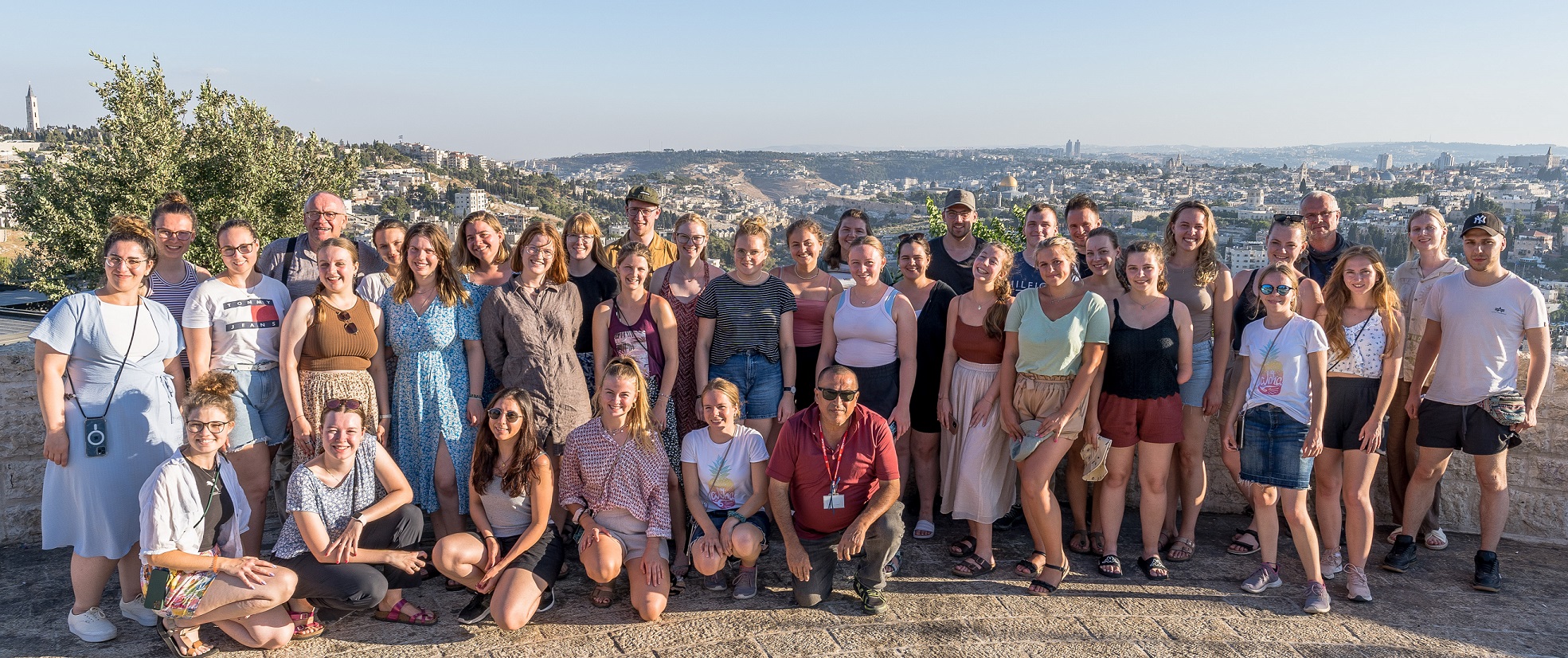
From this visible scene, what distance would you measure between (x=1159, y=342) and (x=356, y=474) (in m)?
3.28

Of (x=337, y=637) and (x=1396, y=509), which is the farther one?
(x=1396, y=509)

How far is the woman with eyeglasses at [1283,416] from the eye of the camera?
3.65 meters

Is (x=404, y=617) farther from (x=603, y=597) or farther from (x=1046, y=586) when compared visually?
(x=1046, y=586)

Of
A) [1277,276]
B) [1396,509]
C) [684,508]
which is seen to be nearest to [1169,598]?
[1277,276]

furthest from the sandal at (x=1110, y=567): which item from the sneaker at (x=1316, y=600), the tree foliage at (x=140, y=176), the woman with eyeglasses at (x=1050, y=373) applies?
the tree foliage at (x=140, y=176)

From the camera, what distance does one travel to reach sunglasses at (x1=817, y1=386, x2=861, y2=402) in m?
3.53

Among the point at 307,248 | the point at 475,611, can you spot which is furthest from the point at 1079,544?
the point at 307,248

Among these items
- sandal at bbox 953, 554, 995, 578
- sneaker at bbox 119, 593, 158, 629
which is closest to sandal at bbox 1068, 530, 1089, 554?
sandal at bbox 953, 554, 995, 578

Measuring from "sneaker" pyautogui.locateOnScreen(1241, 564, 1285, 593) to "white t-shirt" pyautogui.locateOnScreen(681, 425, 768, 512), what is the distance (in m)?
2.13

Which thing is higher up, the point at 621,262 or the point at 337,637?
the point at 621,262

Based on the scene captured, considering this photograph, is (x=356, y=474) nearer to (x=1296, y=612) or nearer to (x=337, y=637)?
(x=337, y=637)

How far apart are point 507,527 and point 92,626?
150cm

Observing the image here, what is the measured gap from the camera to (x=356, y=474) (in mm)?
3418

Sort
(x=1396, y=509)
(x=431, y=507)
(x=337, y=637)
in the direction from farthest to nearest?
(x=1396, y=509) < (x=431, y=507) < (x=337, y=637)
